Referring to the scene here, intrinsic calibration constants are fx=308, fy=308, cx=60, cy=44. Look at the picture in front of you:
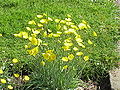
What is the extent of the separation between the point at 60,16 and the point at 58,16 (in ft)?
0.12

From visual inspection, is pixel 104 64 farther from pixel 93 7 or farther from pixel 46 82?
pixel 93 7

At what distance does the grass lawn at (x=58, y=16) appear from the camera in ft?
14.0

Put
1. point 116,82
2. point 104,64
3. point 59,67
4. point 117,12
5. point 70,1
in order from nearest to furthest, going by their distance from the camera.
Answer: point 59,67
point 116,82
point 104,64
point 117,12
point 70,1

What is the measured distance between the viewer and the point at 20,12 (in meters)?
5.39

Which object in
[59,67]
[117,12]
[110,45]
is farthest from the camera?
[117,12]

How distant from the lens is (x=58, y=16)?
17.8 ft

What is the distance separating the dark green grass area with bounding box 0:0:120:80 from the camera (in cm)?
429

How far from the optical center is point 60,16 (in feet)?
17.8

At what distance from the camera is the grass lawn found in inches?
169

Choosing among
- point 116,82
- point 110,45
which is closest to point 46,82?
point 116,82

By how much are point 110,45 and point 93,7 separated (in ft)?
5.29

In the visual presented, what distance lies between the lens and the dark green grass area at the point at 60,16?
14.1 ft

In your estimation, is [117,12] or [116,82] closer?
[116,82]

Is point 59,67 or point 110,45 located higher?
point 59,67
